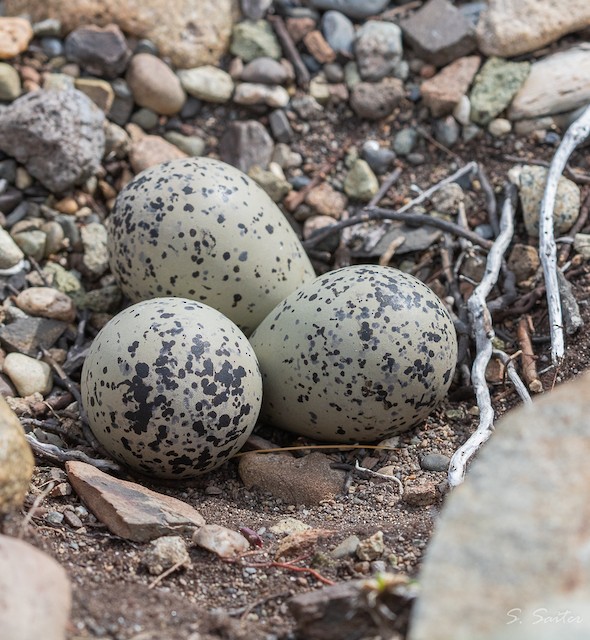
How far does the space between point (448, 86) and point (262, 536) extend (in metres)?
2.47

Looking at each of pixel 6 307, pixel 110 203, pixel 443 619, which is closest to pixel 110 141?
pixel 110 203

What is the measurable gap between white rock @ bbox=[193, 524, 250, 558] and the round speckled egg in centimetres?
35

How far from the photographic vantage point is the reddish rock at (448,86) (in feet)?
14.2

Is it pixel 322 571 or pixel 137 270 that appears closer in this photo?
pixel 322 571

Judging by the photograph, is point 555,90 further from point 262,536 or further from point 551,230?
point 262,536

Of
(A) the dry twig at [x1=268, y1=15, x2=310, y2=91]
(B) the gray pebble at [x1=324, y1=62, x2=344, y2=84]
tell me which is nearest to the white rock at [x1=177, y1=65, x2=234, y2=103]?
(A) the dry twig at [x1=268, y1=15, x2=310, y2=91]

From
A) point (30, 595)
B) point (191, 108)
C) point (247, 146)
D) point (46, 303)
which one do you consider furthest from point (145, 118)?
A: point (30, 595)

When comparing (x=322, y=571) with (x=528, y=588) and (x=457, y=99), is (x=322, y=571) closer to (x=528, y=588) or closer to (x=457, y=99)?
(x=528, y=588)

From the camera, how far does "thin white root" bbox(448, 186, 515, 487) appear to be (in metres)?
3.02

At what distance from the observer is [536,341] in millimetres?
3605

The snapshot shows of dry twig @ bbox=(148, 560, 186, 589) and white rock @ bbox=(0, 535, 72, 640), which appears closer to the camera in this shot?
white rock @ bbox=(0, 535, 72, 640)

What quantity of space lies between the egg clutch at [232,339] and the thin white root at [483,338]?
5.8 inches

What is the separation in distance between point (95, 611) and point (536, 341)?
209 cm

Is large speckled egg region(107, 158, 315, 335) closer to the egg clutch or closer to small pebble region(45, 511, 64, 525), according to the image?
the egg clutch
